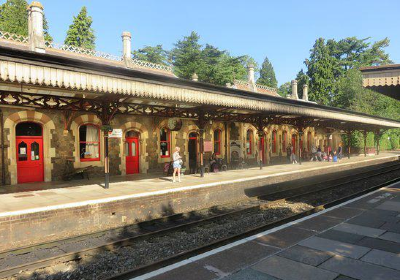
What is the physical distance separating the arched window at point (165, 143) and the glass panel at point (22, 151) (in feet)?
22.8

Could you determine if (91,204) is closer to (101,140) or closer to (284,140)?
(101,140)

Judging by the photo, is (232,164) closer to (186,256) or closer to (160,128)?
(160,128)

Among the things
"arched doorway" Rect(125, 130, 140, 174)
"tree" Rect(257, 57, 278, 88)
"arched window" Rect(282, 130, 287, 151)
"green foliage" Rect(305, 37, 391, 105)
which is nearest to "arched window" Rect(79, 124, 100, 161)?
"arched doorway" Rect(125, 130, 140, 174)

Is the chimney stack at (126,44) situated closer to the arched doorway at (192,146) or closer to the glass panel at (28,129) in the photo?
the arched doorway at (192,146)

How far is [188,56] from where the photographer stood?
40.1m

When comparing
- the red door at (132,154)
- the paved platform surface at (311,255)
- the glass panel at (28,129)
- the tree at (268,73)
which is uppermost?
the tree at (268,73)

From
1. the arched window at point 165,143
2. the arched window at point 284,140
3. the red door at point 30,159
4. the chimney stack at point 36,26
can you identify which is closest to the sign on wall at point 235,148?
the arched window at point 165,143

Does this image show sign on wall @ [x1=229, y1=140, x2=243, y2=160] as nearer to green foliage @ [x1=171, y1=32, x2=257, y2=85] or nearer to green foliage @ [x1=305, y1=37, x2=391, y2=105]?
green foliage @ [x1=171, y1=32, x2=257, y2=85]

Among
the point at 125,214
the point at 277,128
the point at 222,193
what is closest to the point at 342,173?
the point at 277,128

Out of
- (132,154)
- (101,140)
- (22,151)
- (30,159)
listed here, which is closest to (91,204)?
(30,159)

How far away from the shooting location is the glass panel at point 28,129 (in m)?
12.0

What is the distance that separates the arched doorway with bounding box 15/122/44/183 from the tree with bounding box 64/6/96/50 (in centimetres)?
3139

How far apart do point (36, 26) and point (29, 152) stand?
5.94 m

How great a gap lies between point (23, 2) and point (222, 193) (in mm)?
40467
